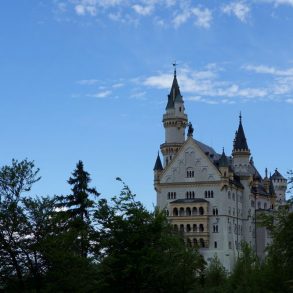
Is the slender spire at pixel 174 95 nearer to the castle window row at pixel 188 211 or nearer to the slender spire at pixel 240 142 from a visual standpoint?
the slender spire at pixel 240 142

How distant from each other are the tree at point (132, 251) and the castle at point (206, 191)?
222 ft

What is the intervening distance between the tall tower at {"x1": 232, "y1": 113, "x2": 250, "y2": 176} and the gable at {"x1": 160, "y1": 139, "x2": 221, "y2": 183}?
28.2ft

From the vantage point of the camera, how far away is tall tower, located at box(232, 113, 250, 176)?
417 feet

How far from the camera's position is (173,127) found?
130 meters

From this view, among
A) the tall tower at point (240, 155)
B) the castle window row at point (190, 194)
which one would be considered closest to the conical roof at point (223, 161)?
the tall tower at point (240, 155)

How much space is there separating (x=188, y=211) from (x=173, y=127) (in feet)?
59.2

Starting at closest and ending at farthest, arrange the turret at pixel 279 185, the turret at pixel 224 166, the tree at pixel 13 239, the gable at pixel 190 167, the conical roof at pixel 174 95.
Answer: the tree at pixel 13 239, the turret at pixel 224 166, the gable at pixel 190 167, the conical roof at pixel 174 95, the turret at pixel 279 185

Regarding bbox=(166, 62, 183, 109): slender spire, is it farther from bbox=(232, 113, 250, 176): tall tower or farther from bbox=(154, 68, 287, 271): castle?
bbox=(232, 113, 250, 176): tall tower

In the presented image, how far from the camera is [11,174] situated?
40.3m

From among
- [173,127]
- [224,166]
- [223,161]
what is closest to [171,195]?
[224,166]

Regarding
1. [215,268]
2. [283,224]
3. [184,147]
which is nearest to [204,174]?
[184,147]

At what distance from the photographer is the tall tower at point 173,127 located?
424ft

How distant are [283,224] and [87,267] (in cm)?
1236

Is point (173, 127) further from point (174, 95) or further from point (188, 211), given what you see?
point (188, 211)
